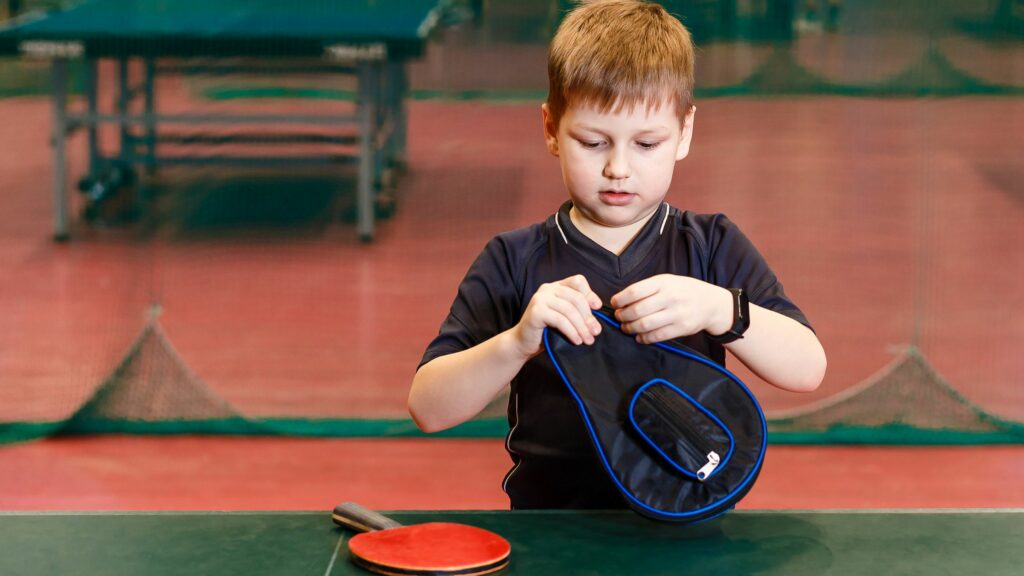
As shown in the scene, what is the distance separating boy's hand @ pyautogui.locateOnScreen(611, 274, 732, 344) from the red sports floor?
2.23 meters

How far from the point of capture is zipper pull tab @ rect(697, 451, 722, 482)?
1271 millimetres

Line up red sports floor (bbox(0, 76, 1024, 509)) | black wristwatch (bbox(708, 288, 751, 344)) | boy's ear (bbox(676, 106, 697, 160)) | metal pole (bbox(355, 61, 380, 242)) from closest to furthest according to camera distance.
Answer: black wristwatch (bbox(708, 288, 751, 344))
boy's ear (bbox(676, 106, 697, 160))
red sports floor (bbox(0, 76, 1024, 509))
metal pole (bbox(355, 61, 380, 242))

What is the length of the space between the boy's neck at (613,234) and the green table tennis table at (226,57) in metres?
2.33

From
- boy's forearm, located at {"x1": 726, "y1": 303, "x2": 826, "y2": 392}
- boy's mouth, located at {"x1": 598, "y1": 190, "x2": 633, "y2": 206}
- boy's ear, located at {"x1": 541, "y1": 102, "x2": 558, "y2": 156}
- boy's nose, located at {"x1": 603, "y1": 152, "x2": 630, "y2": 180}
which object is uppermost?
boy's ear, located at {"x1": 541, "y1": 102, "x2": 558, "y2": 156}

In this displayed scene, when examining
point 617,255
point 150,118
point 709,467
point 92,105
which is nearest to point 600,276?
point 617,255

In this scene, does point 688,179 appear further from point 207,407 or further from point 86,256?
point 86,256

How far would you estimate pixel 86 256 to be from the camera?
399 cm

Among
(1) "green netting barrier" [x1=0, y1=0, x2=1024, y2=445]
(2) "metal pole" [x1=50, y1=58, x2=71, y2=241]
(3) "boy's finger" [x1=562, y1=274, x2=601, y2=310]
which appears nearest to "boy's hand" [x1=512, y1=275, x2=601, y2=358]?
(3) "boy's finger" [x1=562, y1=274, x2=601, y2=310]

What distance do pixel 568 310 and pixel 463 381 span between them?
0.21 m

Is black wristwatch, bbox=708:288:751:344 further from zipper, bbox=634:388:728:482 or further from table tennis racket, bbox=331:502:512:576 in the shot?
table tennis racket, bbox=331:502:512:576

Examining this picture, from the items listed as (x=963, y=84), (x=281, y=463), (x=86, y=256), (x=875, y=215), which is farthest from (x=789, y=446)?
(x=86, y=256)

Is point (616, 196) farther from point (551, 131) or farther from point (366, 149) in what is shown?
point (366, 149)

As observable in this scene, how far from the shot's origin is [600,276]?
62.2 inches

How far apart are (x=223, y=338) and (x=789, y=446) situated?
65.1 inches
